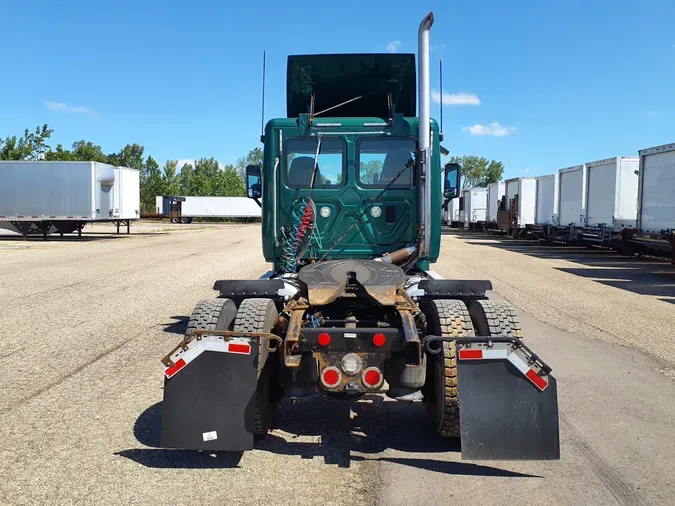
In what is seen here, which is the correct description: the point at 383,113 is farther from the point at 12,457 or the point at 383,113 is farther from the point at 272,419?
the point at 12,457

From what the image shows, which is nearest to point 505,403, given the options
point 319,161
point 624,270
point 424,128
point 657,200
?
point 424,128

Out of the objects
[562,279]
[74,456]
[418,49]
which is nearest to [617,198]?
[562,279]

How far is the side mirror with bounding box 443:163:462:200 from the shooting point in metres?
6.73

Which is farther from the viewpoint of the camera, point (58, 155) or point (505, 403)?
point (58, 155)

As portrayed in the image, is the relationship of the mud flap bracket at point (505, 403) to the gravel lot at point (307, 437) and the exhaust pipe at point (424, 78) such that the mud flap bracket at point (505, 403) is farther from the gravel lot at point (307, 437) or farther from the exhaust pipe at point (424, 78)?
the exhaust pipe at point (424, 78)

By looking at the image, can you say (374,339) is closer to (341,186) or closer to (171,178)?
(341,186)

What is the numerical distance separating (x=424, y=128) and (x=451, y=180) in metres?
0.96

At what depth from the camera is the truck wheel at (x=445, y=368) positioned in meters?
3.96

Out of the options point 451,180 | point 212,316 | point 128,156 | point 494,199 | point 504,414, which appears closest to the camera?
point 504,414

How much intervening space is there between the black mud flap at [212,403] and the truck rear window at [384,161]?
10.5 ft

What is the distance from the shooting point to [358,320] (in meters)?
4.80

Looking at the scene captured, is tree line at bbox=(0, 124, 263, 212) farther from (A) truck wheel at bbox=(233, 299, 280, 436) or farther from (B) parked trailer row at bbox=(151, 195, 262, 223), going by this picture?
(A) truck wheel at bbox=(233, 299, 280, 436)

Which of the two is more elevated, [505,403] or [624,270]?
[505,403]

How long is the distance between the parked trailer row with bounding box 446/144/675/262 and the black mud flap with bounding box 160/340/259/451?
9.09 metres
